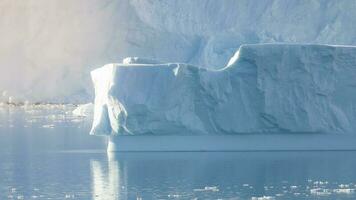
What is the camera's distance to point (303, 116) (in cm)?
1692

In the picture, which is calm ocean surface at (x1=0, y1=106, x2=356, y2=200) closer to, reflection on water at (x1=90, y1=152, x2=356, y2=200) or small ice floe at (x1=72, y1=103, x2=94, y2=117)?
reflection on water at (x1=90, y1=152, x2=356, y2=200)

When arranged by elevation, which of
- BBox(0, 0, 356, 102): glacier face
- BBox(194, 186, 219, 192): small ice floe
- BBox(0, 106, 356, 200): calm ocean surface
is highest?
BBox(0, 0, 356, 102): glacier face

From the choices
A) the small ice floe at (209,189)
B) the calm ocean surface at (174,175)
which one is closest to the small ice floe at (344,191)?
the calm ocean surface at (174,175)

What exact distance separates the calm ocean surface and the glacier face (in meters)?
10.3

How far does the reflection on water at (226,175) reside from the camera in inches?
543

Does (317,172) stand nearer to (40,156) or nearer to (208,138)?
(208,138)

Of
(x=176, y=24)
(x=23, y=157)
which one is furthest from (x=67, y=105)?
(x=23, y=157)

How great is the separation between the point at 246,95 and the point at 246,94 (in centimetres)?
2

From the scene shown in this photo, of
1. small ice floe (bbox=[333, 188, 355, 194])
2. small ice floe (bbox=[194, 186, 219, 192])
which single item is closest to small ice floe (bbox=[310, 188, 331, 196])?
small ice floe (bbox=[333, 188, 355, 194])

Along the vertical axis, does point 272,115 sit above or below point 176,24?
below

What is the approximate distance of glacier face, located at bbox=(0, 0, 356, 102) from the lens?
28.9 m

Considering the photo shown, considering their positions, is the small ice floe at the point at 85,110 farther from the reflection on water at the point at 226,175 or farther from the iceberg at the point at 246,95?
the iceberg at the point at 246,95

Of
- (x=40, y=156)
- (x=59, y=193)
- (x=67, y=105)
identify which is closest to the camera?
(x=59, y=193)

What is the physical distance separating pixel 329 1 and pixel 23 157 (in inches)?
498
